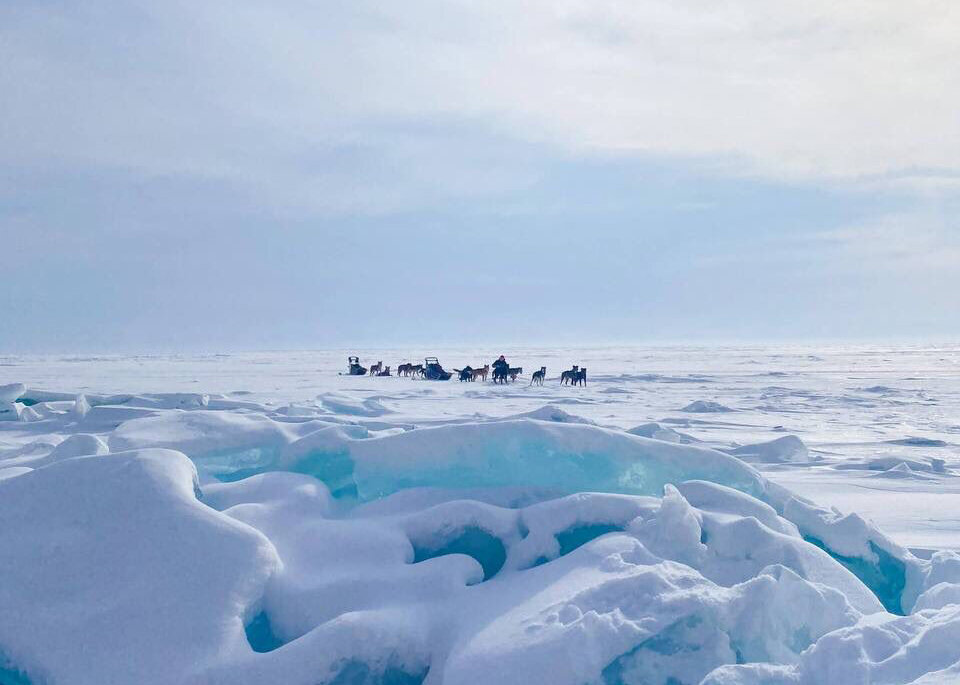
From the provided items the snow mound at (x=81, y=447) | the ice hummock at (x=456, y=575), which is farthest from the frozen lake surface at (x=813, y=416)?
the snow mound at (x=81, y=447)

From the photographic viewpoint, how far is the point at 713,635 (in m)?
3.07

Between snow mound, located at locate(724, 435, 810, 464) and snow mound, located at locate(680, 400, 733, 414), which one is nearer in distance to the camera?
snow mound, located at locate(724, 435, 810, 464)

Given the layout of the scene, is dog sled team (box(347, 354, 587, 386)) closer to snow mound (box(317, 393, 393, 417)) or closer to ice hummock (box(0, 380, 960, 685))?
snow mound (box(317, 393, 393, 417))

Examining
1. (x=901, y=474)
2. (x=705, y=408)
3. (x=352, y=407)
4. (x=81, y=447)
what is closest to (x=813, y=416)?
(x=705, y=408)

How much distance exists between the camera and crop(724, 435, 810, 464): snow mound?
30.2 ft

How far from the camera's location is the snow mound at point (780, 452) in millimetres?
9195

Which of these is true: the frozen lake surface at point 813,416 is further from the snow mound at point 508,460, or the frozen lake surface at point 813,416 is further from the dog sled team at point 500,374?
the snow mound at point 508,460

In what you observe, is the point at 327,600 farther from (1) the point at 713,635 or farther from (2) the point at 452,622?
(1) the point at 713,635

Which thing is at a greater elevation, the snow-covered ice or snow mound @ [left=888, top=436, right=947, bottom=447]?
the snow-covered ice

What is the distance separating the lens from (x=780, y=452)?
9.27 m

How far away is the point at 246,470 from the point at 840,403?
651 inches

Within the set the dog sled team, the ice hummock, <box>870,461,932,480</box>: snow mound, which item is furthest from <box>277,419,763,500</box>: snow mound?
the dog sled team

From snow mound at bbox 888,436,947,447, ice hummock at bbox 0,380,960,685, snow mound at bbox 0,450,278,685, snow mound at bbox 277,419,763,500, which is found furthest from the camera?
snow mound at bbox 888,436,947,447

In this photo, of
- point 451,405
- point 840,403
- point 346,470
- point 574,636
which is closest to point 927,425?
point 840,403
